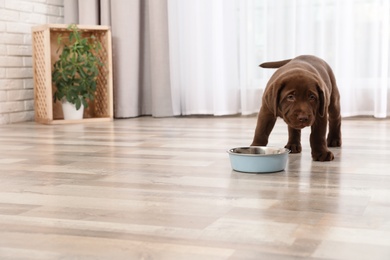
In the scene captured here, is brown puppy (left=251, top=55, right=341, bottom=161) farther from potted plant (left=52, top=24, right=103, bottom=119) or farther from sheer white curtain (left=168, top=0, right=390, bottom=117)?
potted plant (left=52, top=24, right=103, bottom=119)

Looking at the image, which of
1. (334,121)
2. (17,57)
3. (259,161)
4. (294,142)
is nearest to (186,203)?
(259,161)

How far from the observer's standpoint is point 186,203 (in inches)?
59.1

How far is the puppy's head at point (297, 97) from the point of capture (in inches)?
77.9

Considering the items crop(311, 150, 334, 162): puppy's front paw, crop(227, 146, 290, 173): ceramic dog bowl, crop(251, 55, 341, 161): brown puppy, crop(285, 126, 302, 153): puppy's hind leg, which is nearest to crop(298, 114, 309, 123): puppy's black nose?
crop(251, 55, 341, 161): brown puppy

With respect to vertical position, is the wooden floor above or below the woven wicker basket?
below

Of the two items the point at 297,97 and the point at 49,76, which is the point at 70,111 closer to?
the point at 49,76

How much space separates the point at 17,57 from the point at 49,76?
1.26 feet

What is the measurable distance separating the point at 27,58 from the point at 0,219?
2.92 metres

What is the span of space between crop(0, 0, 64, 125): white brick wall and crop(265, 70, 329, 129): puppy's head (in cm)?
240

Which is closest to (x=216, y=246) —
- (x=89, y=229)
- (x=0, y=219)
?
(x=89, y=229)

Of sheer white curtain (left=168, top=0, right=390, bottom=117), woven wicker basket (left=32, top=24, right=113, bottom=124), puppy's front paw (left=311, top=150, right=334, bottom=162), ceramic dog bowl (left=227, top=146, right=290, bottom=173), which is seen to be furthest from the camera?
woven wicker basket (left=32, top=24, right=113, bottom=124)

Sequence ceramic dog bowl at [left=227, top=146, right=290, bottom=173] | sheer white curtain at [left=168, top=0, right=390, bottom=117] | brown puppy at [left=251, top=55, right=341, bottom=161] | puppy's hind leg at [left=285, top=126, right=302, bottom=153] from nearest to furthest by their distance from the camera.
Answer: ceramic dog bowl at [left=227, top=146, right=290, bottom=173] → brown puppy at [left=251, top=55, right=341, bottom=161] → puppy's hind leg at [left=285, top=126, right=302, bottom=153] → sheer white curtain at [left=168, top=0, right=390, bottom=117]

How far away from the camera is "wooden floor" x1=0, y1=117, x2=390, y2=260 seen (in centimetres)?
113

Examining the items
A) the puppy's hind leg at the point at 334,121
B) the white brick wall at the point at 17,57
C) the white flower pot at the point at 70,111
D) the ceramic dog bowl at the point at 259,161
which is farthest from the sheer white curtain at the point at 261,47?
the ceramic dog bowl at the point at 259,161
